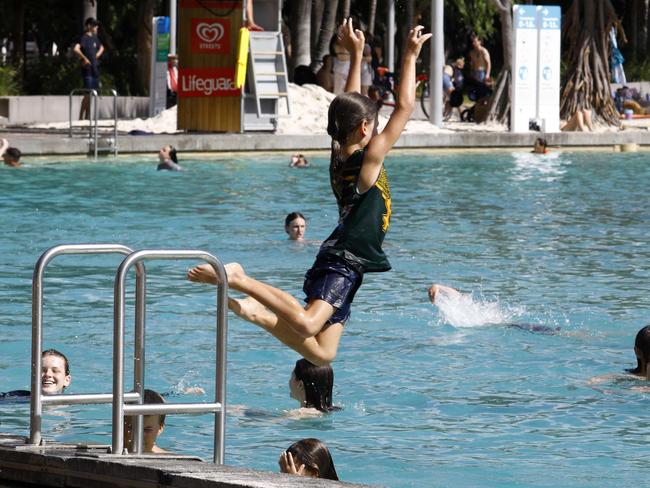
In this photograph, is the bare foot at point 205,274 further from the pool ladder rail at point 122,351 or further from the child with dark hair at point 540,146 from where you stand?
the child with dark hair at point 540,146

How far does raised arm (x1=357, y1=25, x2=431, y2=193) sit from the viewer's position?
7.32 meters

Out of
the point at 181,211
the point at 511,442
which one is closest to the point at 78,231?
the point at 181,211

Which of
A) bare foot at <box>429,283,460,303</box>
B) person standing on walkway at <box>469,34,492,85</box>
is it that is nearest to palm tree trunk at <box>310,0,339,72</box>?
person standing on walkway at <box>469,34,492,85</box>

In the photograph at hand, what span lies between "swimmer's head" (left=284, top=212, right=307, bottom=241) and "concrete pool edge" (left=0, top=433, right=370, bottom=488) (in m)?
10.3

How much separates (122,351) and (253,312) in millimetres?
1427

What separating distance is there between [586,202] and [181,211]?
239 inches

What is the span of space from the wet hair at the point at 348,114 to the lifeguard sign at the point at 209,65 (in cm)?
2217

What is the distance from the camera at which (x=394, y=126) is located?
24.2 feet

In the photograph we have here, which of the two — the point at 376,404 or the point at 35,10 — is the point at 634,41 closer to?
the point at 35,10

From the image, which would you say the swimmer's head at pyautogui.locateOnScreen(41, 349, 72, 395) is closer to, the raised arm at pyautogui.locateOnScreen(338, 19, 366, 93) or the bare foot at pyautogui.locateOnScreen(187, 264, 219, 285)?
the raised arm at pyautogui.locateOnScreen(338, 19, 366, 93)

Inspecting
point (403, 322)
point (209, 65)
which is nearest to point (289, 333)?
point (403, 322)

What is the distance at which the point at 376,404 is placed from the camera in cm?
1002

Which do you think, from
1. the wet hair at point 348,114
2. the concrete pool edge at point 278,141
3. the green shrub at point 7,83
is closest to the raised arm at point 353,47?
the wet hair at point 348,114

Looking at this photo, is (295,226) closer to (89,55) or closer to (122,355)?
(122,355)
